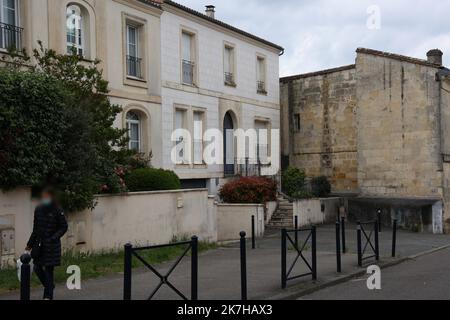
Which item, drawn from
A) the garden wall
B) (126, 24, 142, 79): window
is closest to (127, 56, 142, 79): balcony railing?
(126, 24, 142, 79): window

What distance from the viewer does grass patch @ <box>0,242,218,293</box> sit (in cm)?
988

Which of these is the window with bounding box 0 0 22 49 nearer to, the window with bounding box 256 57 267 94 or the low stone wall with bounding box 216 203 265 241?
the low stone wall with bounding box 216 203 265 241

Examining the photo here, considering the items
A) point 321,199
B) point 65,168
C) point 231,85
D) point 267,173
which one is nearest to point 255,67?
point 231,85

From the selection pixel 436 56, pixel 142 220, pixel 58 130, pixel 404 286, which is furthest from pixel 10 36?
pixel 436 56

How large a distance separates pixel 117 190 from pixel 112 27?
264 inches

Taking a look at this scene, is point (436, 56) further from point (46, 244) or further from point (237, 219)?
point (46, 244)

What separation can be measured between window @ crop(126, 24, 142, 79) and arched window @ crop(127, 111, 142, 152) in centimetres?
135

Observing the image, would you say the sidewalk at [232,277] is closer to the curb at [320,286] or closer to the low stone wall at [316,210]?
the curb at [320,286]

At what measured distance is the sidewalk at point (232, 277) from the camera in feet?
29.9

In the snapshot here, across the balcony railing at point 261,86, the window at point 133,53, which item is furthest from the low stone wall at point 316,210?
the window at point 133,53

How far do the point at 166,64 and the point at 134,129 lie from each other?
2.67 metres

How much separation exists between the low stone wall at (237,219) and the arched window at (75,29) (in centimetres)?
714

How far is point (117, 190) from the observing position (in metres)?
14.0

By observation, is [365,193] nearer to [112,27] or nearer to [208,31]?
[208,31]
